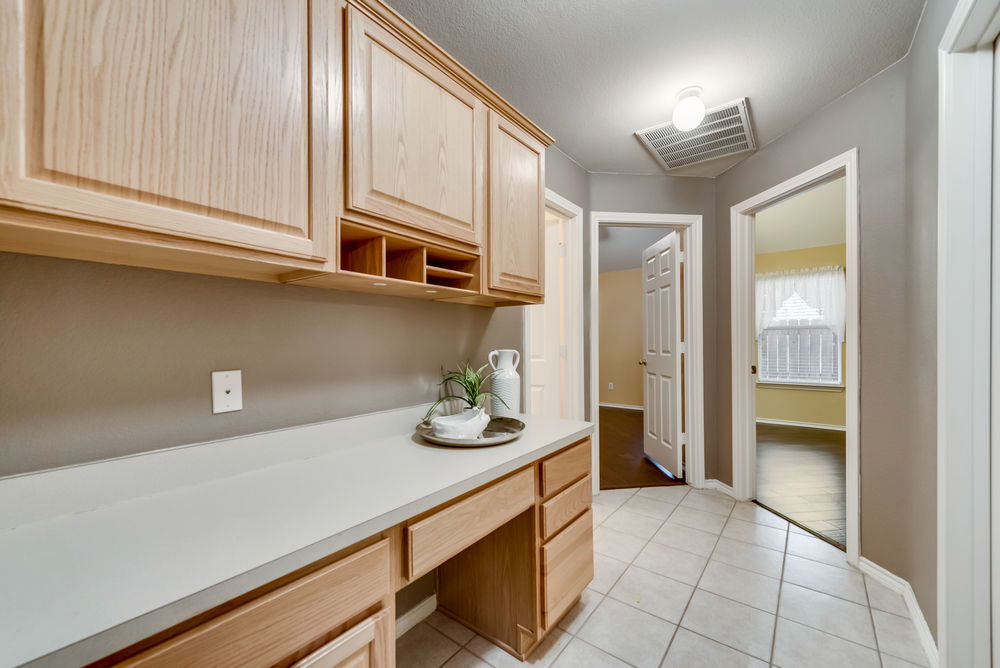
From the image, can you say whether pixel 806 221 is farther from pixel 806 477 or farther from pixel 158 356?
pixel 158 356

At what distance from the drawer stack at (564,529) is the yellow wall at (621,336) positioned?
4.70 meters

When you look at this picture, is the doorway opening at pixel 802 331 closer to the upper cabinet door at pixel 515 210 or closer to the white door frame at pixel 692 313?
the white door frame at pixel 692 313

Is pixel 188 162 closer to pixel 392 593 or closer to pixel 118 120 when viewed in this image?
pixel 118 120

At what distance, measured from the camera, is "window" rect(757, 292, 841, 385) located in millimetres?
4645

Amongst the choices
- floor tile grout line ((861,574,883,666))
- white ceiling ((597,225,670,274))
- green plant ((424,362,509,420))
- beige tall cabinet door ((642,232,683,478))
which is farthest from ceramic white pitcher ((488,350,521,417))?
white ceiling ((597,225,670,274))

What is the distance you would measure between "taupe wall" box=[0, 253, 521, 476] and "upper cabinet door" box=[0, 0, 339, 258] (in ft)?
1.03

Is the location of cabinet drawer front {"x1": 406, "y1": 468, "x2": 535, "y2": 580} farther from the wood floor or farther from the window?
the window

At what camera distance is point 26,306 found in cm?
81

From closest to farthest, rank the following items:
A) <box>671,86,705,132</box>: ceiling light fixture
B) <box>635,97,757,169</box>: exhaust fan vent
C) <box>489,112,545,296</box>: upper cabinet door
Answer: <box>489,112,545,296</box>: upper cabinet door, <box>671,86,705,132</box>: ceiling light fixture, <box>635,97,757,169</box>: exhaust fan vent

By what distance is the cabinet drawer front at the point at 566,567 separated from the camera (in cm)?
139

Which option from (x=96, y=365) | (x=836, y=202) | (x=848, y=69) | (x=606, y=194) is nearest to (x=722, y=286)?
(x=606, y=194)

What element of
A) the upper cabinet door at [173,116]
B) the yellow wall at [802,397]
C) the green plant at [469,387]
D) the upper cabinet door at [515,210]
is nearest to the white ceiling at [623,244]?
the yellow wall at [802,397]

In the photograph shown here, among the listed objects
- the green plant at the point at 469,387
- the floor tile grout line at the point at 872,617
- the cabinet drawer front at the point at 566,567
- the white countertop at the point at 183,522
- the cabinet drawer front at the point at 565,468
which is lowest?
the floor tile grout line at the point at 872,617

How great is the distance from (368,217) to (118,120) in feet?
1.69
